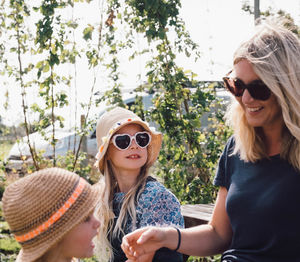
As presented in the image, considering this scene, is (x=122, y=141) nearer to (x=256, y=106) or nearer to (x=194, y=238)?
(x=194, y=238)

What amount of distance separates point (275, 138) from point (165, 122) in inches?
84.2

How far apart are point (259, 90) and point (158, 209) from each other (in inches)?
35.8

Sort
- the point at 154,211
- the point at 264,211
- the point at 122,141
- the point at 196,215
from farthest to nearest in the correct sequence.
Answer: the point at 196,215 < the point at 122,141 < the point at 154,211 < the point at 264,211

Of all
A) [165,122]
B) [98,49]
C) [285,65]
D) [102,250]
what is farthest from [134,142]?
[98,49]

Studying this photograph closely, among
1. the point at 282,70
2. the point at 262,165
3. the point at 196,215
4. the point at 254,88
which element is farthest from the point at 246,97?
the point at 196,215

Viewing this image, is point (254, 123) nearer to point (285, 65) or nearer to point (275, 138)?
point (275, 138)

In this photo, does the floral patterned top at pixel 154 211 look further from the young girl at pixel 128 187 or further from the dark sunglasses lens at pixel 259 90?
the dark sunglasses lens at pixel 259 90

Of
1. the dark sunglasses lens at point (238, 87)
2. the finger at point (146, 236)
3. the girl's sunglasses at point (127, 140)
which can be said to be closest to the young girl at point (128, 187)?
the girl's sunglasses at point (127, 140)

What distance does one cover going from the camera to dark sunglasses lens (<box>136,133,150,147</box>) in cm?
268

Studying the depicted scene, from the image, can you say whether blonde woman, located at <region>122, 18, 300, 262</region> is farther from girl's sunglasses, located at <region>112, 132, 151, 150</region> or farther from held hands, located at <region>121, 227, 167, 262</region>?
girl's sunglasses, located at <region>112, 132, 151, 150</region>

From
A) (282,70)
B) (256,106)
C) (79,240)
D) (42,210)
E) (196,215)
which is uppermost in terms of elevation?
(282,70)

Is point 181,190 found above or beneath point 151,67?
beneath

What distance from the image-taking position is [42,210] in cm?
169

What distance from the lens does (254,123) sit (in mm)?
2043
